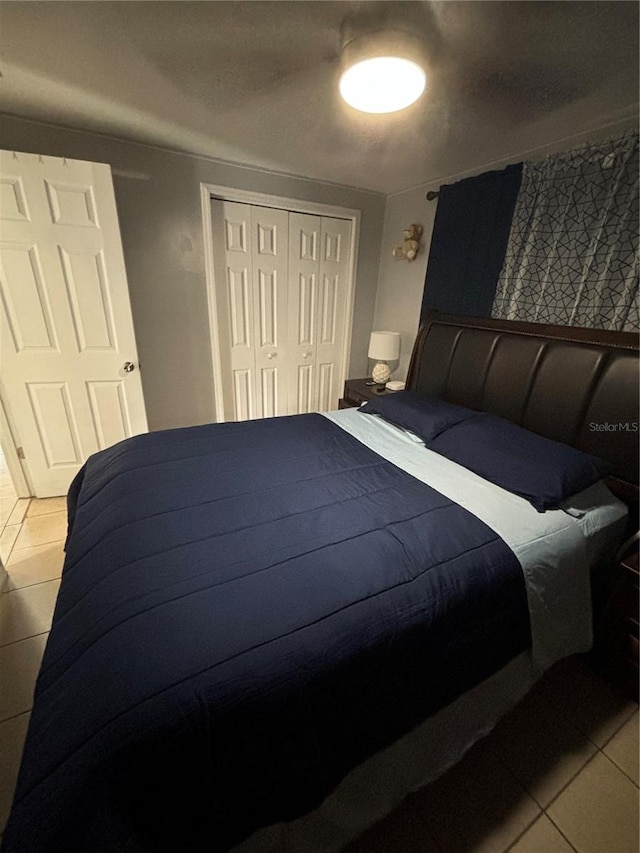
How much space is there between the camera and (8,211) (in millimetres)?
1854

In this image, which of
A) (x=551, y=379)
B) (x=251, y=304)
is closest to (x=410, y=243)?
(x=251, y=304)

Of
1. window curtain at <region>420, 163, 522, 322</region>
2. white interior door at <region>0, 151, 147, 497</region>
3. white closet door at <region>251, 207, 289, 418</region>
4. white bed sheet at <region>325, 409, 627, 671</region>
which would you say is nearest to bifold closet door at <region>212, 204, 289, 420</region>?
white closet door at <region>251, 207, 289, 418</region>

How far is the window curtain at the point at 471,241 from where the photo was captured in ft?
6.46

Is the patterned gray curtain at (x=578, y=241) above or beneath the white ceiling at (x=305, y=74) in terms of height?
beneath

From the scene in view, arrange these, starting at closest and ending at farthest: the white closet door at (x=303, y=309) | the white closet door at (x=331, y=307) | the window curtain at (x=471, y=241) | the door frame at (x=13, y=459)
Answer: the window curtain at (x=471, y=241) < the door frame at (x=13, y=459) < the white closet door at (x=303, y=309) < the white closet door at (x=331, y=307)

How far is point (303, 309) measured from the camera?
3.05 meters

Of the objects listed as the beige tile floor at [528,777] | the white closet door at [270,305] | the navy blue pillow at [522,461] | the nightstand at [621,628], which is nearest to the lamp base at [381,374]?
the white closet door at [270,305]

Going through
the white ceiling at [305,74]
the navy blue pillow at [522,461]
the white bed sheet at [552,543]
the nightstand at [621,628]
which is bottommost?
the nightstand at [621,628]

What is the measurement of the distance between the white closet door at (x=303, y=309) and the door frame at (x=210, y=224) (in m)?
0.10

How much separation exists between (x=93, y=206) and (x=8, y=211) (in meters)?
0.42

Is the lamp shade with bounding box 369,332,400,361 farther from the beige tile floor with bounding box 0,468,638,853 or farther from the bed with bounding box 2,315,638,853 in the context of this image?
the beige tile floor with bounding box 0,468,638,853

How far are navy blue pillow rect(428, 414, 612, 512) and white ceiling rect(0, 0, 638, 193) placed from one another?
4.58ft

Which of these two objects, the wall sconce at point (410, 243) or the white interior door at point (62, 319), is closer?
the white interior door at point (62, 319)

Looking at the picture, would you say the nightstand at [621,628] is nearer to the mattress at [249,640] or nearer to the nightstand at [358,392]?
the mattress at [249,640]
